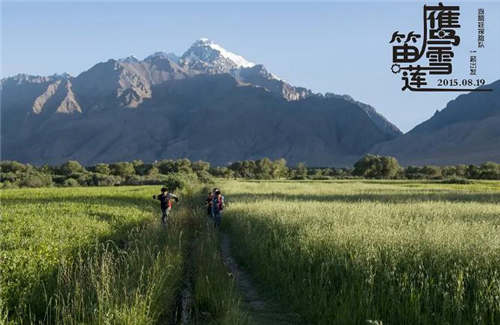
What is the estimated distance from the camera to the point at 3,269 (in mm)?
8992

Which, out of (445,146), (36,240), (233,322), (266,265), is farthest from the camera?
(445,146)

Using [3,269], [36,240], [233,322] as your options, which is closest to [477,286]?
[233,322]

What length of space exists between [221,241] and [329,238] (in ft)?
28.8

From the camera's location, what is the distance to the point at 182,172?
73.3m

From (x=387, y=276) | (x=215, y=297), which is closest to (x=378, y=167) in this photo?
(x=215, y=297)

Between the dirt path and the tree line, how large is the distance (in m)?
58.1

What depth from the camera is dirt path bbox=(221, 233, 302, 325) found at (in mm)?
8828

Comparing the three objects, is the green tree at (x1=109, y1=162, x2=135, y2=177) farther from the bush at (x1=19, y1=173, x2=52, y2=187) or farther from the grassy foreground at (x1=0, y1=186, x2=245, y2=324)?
the grassy foreground at (x1=0, y1=186, x2=245, y2=324)

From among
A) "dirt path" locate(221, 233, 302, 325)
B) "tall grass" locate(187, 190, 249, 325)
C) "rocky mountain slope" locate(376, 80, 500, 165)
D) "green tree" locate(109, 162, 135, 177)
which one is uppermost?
"rocky mountain slope" locate(376, 80, 500, 165)

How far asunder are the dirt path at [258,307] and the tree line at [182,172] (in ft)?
191

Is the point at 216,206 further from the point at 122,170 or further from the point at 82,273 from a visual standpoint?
the point at 122,170

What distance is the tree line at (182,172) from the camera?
3209 inches

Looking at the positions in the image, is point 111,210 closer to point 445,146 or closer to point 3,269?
point 3,269

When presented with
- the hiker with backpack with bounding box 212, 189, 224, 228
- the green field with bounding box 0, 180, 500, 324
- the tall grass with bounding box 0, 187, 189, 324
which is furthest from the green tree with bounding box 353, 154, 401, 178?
the green field with bounding box 0, 180, 500, 324
